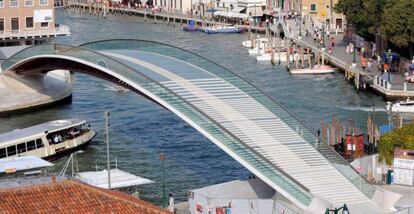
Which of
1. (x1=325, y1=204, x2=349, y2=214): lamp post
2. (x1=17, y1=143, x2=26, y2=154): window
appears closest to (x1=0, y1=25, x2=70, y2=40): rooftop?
(x1=17, y1=143, x2=26, y2=154): window

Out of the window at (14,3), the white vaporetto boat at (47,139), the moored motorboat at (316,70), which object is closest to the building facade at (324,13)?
the moored motorboat at (316,70)

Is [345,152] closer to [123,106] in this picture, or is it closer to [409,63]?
[123,106]

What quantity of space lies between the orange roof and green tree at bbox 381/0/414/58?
99.4ft

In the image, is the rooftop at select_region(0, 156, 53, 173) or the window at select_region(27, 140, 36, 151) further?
the window at select_region(27, 140, 36, 151)

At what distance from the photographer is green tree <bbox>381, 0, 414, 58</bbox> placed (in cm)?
4412

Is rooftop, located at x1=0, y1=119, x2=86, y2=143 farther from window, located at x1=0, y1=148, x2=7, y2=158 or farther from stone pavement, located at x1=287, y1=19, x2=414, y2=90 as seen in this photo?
stone pavement, located at x1=287, y1=19, x2=414, y2=90

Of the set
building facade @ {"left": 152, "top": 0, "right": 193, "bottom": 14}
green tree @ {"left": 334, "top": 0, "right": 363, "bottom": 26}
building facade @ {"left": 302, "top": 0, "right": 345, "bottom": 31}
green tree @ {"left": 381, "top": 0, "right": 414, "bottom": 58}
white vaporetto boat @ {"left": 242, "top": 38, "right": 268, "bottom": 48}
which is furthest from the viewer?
building facade @ {"left": 152, "top": 0, "right": 193, "bottom": 14}

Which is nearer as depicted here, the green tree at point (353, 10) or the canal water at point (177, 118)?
the canal water at point (177, 118)

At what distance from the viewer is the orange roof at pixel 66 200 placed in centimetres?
1444

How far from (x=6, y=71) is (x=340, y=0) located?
2040 cm

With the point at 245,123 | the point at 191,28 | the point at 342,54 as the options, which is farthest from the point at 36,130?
the point at 191,28

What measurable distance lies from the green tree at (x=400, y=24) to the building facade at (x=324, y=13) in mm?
16347

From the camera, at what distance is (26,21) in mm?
46219

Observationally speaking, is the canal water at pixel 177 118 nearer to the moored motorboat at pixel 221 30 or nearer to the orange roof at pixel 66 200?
the moored motorboat at pixel 221 30
